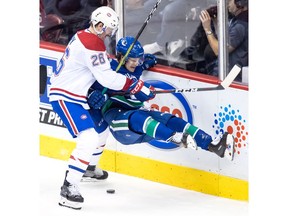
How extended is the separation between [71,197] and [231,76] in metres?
1.17

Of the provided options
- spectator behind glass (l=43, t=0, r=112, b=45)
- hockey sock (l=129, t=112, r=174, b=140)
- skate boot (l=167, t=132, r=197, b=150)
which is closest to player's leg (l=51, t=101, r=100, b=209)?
hockey sock (l=129, t=112, r=174, b=140)

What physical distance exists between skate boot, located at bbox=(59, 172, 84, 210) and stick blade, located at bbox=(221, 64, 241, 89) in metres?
1.07

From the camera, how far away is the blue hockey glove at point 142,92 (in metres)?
4.83

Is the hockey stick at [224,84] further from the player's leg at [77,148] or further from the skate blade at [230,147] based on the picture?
the player's leg at [77,148]

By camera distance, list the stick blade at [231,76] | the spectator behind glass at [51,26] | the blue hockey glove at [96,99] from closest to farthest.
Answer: the stick blade at [231,76], the blue hockey glove at [96,99], the spectator behind glass at [51,26]

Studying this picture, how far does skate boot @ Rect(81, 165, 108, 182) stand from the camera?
5473 mm

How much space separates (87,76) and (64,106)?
0.22m

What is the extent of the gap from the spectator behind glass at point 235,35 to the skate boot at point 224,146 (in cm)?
36

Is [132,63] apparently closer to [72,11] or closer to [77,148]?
[77,148]

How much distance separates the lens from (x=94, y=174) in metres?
5.48

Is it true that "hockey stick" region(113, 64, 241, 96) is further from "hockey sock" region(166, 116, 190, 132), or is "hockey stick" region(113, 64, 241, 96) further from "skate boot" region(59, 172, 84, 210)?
"skate boot" region(59, 172, 84, 210)

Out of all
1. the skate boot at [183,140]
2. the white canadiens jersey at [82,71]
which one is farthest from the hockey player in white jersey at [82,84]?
the skate boot at [183,140]

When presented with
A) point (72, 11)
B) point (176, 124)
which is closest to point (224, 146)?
point (176, 124)
